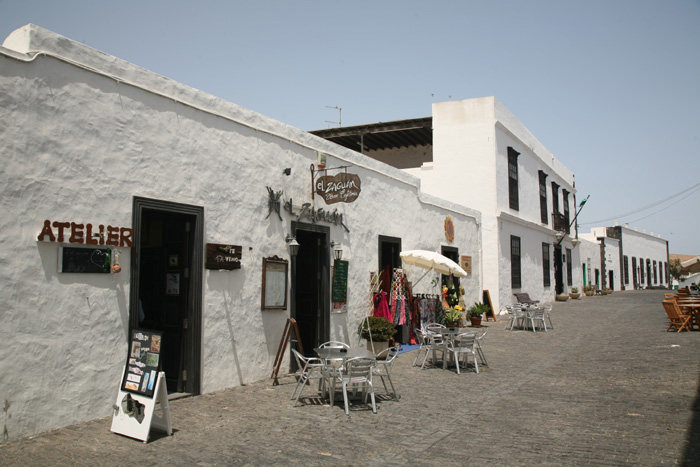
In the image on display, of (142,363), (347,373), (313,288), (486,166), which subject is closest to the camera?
(142,363)

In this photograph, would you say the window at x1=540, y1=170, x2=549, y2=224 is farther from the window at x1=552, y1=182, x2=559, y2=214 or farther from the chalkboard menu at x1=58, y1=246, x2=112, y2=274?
the chalkboard menu at x1=58, y1=246, x2=112, y2=274

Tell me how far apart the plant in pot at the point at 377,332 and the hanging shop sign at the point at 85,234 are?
532cm

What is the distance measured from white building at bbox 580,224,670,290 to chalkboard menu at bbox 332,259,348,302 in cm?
3424

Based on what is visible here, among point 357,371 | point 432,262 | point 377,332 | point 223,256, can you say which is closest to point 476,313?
point 432,262

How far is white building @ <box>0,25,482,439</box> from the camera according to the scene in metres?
5.18

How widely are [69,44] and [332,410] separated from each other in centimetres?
504

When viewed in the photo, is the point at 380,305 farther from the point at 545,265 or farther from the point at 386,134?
the point at 545,265

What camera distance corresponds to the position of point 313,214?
927 centimetres

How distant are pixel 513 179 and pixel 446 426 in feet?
57.5

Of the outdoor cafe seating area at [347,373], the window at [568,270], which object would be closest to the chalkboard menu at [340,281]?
the outdoor cafe seating area at [347,373]

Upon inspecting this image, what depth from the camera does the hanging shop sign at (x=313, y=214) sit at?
28.7ft

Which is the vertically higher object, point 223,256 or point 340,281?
point 223,256

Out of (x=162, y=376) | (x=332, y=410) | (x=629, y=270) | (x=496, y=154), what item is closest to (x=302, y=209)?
(x=332, y=410)

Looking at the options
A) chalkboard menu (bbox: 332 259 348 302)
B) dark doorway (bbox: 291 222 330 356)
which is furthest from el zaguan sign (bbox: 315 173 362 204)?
chalkboard menu (bbox: 332 259 348 302)
